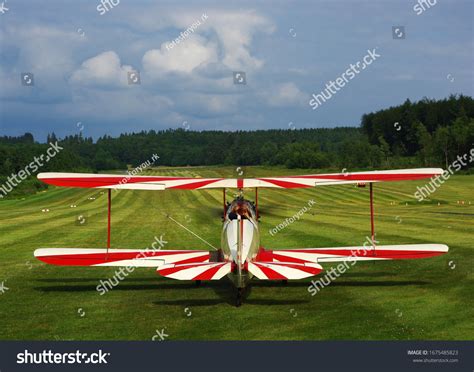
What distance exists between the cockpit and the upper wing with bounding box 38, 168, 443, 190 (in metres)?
0.44

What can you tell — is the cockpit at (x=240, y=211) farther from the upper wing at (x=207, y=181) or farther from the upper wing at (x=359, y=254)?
the upper wing at (x=359, y=254)

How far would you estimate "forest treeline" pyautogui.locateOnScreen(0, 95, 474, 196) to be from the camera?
93.9m

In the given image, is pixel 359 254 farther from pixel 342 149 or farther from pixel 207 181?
pixel 342 149

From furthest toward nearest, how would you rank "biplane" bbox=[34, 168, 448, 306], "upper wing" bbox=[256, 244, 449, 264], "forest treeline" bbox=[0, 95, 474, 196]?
"forest treeline" bbox=[0, 95, 474, 196], "upper wing" bbox=[256, 244, 449, 264], "biplane" bbox=[34, 168, 448, 306]

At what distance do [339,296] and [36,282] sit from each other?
7.29 meters

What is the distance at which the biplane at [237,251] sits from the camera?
11.5 m

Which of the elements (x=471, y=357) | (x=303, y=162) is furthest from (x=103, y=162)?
(x=471, y=357)

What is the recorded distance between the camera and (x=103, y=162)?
152500 mm

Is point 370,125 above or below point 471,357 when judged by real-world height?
above

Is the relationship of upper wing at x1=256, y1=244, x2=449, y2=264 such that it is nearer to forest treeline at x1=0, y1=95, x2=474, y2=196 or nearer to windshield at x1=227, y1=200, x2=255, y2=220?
windshield at x1=227, y1=200, x2=255, y2=220

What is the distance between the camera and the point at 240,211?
12977 mm

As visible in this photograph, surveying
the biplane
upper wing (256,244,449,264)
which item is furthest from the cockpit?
upper wing (256,244,449,264)

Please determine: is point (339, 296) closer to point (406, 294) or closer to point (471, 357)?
point (406, 294)

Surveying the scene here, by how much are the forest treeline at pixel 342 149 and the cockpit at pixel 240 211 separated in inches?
2879
